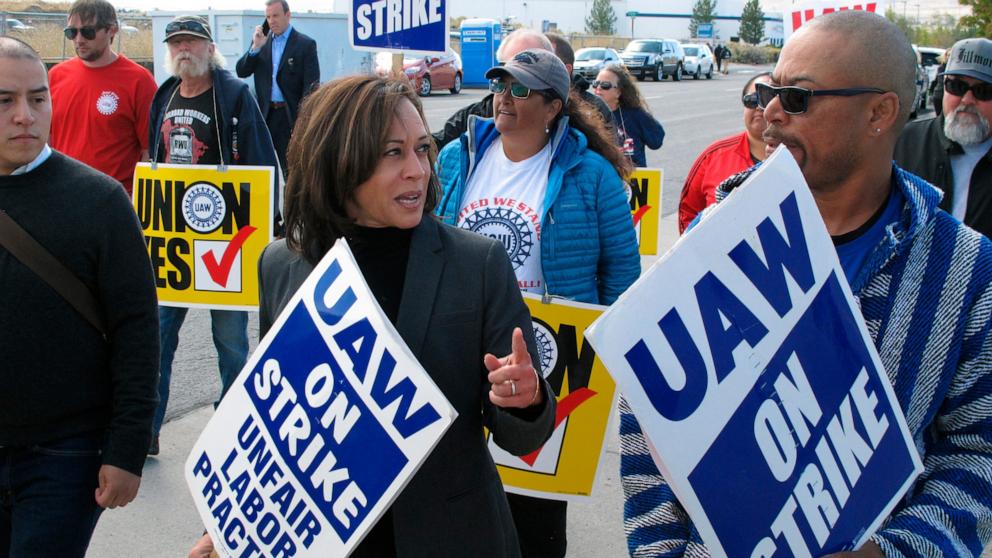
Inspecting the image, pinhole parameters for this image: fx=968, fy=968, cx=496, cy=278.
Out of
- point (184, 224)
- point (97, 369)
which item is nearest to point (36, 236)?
point (97, 369)

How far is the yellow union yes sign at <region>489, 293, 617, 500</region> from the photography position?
3.58m

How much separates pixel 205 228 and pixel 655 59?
36597mm

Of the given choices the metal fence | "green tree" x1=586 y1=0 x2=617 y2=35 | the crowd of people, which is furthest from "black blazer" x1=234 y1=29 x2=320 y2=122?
"green tree" x1=586 y1=0 x2=617 y2=35

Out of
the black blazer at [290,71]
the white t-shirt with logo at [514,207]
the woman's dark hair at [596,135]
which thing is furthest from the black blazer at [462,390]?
the black blazer at [290,71]

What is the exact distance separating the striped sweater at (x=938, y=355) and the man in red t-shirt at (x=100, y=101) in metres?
4.45

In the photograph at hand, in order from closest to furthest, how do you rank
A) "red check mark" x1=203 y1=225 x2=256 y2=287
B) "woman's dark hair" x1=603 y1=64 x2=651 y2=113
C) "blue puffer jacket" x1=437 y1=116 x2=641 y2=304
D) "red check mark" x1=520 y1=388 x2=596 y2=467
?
"blue puffer jacket" x1=437 y1=116 x2=641 y2=304 < "red check mark" x1=520 y1=388 x2=596 y2=467 < "red check mark" x1=203 y1=225 x2=256 y2=287 < "woman's dark hair" x1=603 y1=64 x2=651 y2=113

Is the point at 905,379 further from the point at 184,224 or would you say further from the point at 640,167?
the point at 640,167

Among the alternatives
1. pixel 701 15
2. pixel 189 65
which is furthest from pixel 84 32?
pixel 701 15

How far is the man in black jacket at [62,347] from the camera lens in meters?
2.45

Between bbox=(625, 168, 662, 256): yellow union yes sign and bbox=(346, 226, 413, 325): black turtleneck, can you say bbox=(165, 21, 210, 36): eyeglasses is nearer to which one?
bbox=(625, 168, 662, 256): yellow union yes sign

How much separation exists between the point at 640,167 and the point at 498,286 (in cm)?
486

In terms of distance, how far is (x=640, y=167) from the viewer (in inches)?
270

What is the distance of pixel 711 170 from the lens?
4.48 meters

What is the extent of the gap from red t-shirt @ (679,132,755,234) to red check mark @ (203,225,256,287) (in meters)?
2.27
